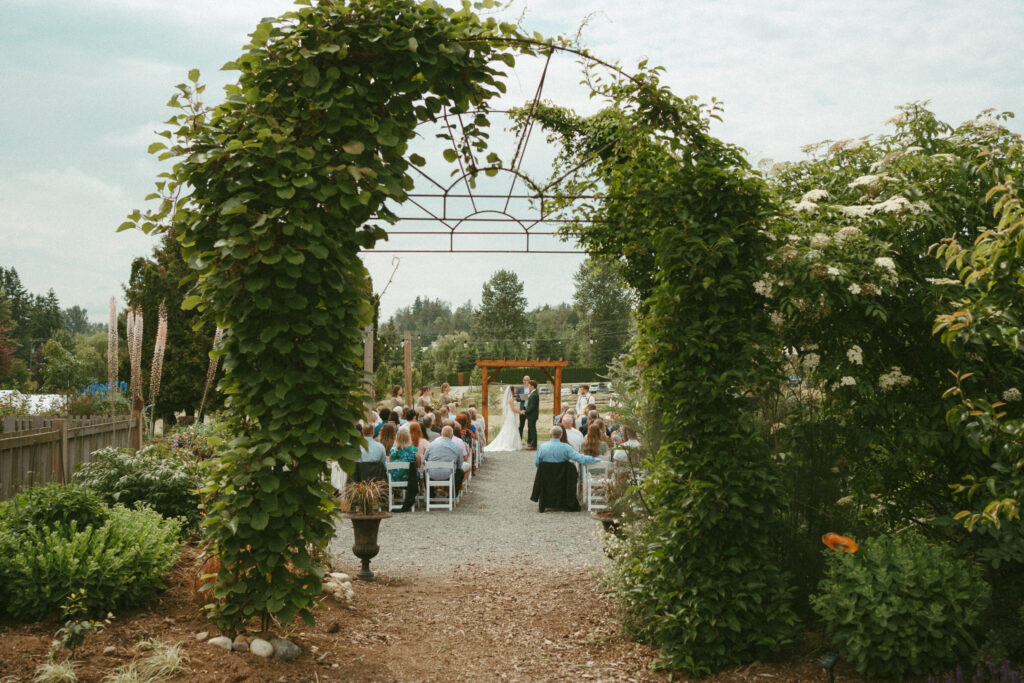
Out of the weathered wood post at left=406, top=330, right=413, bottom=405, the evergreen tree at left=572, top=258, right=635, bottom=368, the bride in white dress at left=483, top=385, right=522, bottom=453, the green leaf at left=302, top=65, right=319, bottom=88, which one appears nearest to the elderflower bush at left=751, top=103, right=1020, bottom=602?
the green leaf at left=302, top=65, right=319, bottom=88

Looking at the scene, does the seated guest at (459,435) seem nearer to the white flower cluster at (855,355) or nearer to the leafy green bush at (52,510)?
the leafy green bush at (52,510)

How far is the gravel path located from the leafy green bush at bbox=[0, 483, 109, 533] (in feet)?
6.97

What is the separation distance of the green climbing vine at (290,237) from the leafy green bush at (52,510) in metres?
1.15

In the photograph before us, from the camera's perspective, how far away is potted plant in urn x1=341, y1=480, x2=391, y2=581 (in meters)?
6.46

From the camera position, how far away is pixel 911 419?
4.19 meters

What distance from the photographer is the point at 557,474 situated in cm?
1042

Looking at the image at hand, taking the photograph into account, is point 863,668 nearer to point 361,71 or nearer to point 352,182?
point 352,182

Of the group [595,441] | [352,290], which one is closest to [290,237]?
[352,290]

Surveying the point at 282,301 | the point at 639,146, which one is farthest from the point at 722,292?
the point at 282,301

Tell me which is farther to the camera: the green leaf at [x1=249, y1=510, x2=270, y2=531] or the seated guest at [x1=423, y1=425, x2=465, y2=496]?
the seated guest at [x1=423, y1=425, x2=465, y2=496]

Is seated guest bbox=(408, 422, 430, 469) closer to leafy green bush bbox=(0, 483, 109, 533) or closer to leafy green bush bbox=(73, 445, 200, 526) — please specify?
leafy green bush bbox=(73, 445, 200, 526)

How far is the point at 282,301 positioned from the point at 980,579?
13.4 ft

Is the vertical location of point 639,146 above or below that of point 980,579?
above

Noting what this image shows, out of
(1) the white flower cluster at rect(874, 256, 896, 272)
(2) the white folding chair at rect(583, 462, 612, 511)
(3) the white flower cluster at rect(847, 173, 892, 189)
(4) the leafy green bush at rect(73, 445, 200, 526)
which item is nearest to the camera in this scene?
(1) the white flower cluster at rect(874, 256, 896, 272)
